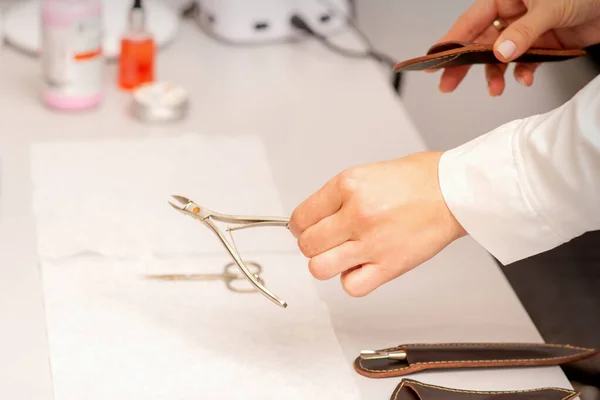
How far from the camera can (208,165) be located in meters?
1.16

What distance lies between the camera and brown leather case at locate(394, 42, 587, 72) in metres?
0.93

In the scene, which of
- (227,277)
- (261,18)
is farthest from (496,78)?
(261,18)

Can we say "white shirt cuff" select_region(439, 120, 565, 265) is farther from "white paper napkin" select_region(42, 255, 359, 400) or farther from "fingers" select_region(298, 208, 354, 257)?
"white paper napkin" select_region(42, 255, 359, 400)

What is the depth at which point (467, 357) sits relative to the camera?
88 centimetres

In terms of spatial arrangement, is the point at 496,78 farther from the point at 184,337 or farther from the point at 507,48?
the point at 184,337

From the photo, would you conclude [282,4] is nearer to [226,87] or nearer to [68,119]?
[226,87]

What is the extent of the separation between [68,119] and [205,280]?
0.41 metres

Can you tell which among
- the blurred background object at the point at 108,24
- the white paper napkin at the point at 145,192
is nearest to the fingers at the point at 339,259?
the white paper napkin at the point at 145,192

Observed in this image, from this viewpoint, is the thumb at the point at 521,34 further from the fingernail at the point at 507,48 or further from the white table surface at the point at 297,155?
the white table surface at the point at 297,155

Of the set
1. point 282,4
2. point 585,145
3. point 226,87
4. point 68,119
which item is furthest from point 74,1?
point 585,145

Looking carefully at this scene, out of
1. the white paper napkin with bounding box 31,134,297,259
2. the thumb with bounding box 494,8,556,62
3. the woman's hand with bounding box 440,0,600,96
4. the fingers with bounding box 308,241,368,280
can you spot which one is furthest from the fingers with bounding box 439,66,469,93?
the fingers with bounding box 308,241,368,280

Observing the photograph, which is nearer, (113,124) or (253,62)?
(113,124)

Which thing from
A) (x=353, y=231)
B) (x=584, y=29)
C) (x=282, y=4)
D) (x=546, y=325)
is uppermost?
(x=584, y=29)

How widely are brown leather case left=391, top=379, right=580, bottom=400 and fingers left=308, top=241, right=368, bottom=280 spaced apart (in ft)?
0.46
